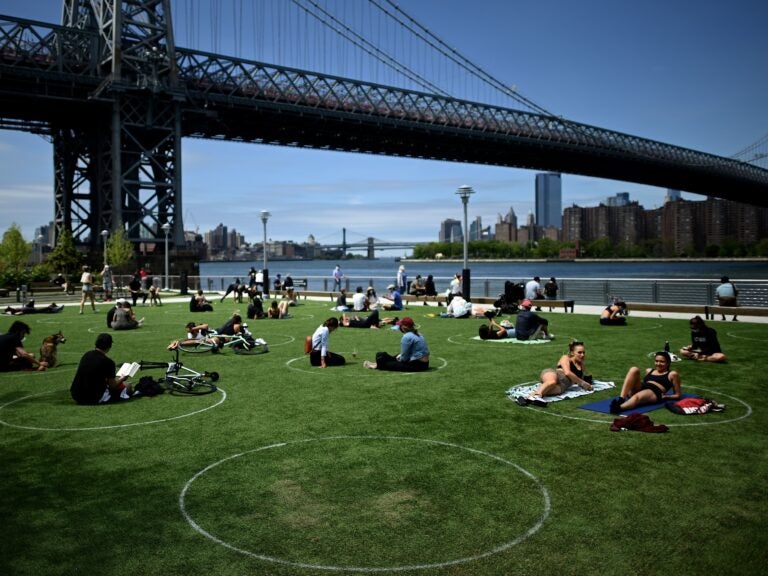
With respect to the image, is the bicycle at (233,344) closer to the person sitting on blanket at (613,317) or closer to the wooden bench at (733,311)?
the person sitting on blanket at (613,317)

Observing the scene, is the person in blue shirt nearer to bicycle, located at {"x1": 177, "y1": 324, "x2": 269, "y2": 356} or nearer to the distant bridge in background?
bicycle, located at {"x1": 177, "y1": 324, "x2": 269, "y2": 356}

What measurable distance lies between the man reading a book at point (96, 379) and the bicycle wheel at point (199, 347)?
501 centimetres

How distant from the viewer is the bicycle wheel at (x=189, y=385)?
1049cm

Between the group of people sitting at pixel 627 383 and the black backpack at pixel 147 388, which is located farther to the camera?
the black backpack at pixel 147 388

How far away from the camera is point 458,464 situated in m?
6.82

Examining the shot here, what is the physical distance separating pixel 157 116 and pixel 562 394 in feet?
174

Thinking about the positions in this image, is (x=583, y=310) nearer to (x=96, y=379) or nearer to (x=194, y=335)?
(x=194, y=335)

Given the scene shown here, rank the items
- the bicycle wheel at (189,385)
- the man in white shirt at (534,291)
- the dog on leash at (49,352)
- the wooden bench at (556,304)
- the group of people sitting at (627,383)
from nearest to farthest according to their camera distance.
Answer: the group of people sitting at (627,383) → the bicycle wheel at (189,385) → the dog on leash at (49,352) → the wooden bench at (556,304) → the man in white shirt at (534,291)

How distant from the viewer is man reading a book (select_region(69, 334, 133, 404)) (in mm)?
9656

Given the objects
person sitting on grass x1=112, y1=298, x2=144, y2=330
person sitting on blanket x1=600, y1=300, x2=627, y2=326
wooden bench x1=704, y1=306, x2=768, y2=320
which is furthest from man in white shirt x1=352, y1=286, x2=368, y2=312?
wooden bench x1=704, y1=306, x2=768, y2=320

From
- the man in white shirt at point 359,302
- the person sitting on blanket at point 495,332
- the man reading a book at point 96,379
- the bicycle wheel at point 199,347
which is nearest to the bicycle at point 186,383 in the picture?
the man reading a book at point 96,379

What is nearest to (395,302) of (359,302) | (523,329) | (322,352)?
(359,302)

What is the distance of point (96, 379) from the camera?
9.71 metres

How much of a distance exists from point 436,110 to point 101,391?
276 ft
